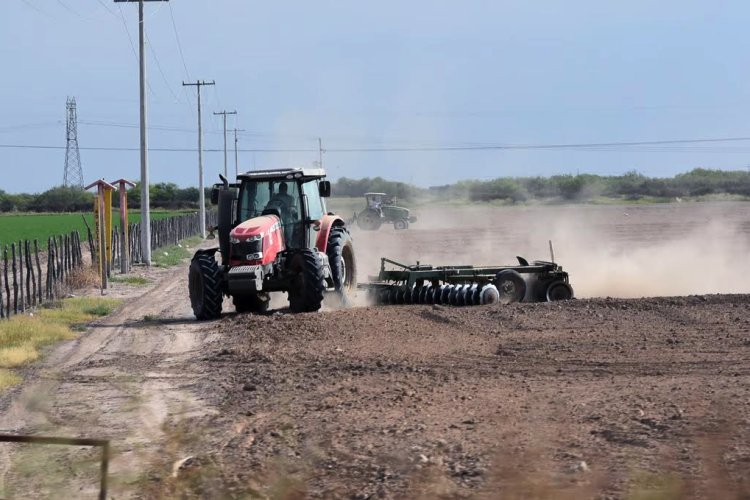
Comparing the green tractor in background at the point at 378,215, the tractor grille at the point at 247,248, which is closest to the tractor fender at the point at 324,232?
the tractor grille at the point at 247,248

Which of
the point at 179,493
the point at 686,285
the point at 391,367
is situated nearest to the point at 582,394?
the point at 391,367

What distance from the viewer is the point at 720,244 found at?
1321 inches

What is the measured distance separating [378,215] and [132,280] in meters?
26.9

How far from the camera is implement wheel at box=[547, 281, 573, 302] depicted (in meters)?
20.0

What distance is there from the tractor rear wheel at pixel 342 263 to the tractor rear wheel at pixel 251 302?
55.0 inches

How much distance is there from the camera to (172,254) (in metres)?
44.5

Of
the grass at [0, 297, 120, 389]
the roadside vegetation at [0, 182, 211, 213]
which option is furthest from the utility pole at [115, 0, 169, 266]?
the roadside vegetation at [0, 182, 211, 213]

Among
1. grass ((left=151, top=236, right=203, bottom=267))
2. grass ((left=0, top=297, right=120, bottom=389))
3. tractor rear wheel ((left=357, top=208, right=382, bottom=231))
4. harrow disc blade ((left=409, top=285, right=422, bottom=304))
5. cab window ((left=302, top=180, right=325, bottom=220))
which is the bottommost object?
grass ((left=151, top=236, right=203, bottom=267))

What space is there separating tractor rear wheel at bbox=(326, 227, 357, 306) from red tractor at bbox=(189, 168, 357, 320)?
0.02 meters

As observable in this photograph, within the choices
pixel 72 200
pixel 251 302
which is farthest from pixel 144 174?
pixel 72 200

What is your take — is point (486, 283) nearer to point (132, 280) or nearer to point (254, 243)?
point (254, 243)

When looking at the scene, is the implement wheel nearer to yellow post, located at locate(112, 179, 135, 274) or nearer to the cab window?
the cab window

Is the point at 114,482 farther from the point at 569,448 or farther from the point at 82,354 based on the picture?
the point at 82,354

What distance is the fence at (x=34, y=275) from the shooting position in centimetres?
2223
